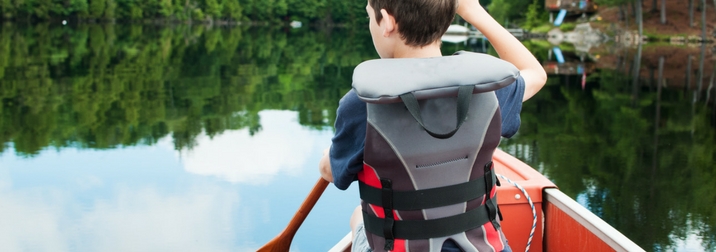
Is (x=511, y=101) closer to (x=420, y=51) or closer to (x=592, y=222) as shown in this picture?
(x=420, y=51)

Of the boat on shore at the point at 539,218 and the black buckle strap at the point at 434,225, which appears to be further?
the boat on shore at the point at 539,218

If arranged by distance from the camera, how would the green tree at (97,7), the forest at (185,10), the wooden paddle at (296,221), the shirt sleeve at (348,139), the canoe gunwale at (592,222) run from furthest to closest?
the green tree at (97,7) < the forest at (185,10) < the wooden paddle at (296,221) < the canoe gunwale at (592,222) < the shirt sleeve at (348,139)

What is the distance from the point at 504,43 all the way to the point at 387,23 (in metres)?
0.46

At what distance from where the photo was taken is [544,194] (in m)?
3.30

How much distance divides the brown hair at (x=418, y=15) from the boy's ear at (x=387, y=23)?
0.04 ft

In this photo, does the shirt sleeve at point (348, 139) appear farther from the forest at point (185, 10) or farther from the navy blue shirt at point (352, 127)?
the forest at point (185, 10)

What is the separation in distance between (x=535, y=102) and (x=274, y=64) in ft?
29.8

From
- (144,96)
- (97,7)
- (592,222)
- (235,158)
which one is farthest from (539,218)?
(97,7)

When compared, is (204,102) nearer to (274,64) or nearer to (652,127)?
(652,127)

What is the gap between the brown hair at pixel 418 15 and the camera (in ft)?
5.70

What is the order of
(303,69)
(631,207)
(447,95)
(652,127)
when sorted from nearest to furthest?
1. (447,95)
2. (631,207)
3. (652,127)
4. (303,69)

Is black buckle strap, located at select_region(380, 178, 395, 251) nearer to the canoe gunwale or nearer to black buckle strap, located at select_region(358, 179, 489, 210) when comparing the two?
black buckle strap, located at select_region(358, 179, 489, 210)

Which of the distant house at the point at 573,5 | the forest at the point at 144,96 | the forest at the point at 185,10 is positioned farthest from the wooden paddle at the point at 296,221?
the forest at the point at 185,10

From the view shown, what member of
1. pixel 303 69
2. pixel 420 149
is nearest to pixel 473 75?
pixel 420 149
